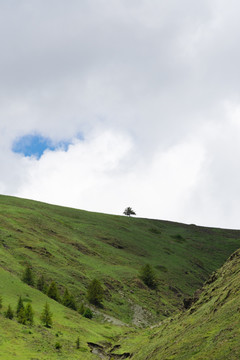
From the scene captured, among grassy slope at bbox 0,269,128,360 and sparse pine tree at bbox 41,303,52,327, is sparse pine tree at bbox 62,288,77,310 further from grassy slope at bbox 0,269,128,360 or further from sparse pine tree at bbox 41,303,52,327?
sparse pine tree at bbox 41,303,52,327

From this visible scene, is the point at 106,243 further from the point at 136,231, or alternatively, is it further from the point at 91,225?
the point at 136,231

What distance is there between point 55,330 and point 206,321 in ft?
87.0

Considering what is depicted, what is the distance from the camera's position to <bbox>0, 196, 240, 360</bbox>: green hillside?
44.5 meters

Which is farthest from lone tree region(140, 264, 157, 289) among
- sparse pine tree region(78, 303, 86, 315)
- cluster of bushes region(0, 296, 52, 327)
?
cluster of bushes region(0, 296, 52, 327)

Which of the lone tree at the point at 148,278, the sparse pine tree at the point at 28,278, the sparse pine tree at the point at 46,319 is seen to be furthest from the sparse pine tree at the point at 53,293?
the lone tree at the point at 148,278

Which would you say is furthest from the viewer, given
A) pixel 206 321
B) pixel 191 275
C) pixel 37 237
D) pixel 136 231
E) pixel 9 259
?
pixel 136 231

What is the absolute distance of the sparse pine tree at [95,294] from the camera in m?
71.2

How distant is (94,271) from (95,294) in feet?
52.1

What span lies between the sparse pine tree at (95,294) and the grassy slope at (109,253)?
1.88 meters

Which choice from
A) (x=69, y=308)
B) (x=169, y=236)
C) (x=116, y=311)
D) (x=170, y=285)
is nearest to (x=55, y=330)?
(x=69, y=308)

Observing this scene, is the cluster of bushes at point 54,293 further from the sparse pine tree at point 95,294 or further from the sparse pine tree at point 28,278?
the sparse pine tree at point 95,294

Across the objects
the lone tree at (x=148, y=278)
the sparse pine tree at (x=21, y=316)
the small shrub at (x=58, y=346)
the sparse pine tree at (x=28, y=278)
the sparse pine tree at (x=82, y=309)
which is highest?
the lone tree at (x=148, y=278)

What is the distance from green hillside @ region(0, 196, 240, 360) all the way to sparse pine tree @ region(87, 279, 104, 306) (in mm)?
1500

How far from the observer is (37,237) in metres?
91.1
